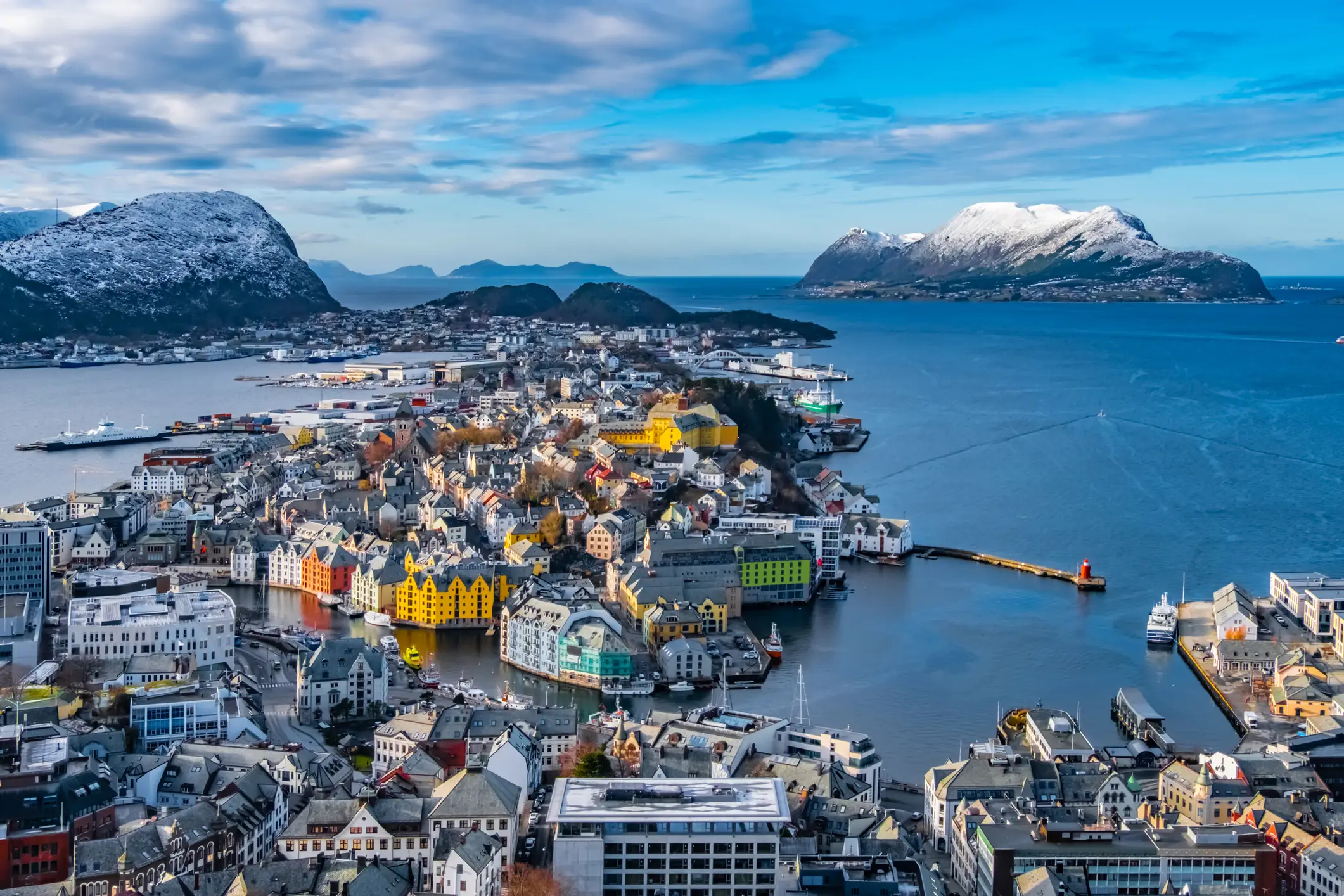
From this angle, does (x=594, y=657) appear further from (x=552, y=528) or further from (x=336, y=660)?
(x=552, y=528)

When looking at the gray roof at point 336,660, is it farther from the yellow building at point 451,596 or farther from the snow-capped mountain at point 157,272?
the snow-capped mountain at point 157,272

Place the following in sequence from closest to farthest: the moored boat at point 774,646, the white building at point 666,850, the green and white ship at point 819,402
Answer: the white building at point 666,850
the moored boat at point 774,646
the green and white ship at point 819,402

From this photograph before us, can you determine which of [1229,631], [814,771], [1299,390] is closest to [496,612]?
[814,771]

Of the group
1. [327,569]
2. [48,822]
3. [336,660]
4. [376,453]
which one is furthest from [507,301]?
[48,822]

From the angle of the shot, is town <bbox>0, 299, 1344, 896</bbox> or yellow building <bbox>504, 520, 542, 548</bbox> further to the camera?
yellow building <bbox>504, 520, 542, 548</bbox>

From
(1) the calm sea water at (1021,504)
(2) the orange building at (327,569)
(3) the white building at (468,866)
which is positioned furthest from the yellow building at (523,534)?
(3) the white building at (468,866)

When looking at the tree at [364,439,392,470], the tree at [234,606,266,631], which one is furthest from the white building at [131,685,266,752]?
the tree at [364,439,392,470]

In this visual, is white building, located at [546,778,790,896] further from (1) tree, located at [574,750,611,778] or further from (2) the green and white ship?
(2) the green and white ship
